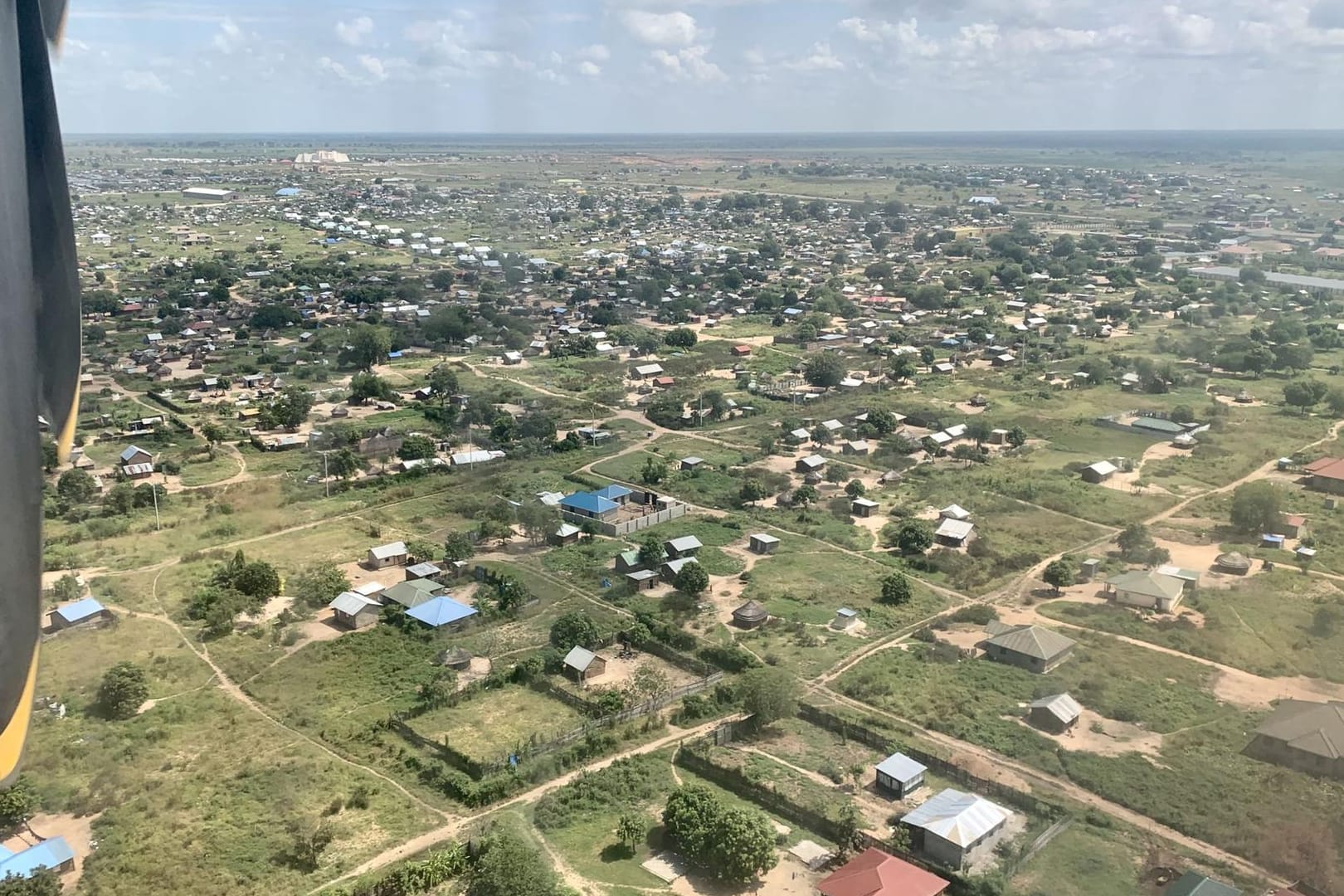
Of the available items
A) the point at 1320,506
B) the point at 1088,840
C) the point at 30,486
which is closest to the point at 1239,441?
the point at 1320,506

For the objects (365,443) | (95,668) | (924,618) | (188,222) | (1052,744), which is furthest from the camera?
(188,222)

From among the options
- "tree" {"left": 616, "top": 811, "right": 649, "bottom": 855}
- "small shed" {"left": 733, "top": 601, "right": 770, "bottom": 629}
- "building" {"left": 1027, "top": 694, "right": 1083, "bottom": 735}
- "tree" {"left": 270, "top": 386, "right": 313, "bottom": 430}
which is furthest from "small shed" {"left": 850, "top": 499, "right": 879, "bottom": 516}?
"tree" {"left": 270, "top": 386, "right": 313, "bottom": 430}

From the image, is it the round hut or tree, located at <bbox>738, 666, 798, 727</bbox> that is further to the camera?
the round hut

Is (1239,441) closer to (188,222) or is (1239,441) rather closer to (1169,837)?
(1169,837)

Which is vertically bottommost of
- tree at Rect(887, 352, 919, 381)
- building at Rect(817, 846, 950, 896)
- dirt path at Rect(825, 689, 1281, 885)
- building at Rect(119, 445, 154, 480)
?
dirt path at Rect(825, 689, 1281, 885)

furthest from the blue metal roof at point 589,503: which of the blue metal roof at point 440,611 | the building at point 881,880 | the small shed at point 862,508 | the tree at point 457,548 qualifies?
the building at point 881,880

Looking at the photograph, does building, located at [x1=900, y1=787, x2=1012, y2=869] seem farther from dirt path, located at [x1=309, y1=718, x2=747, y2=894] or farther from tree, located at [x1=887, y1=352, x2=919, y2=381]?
tree, located at [x1=887, y1=352, x2=919, y2=381]
